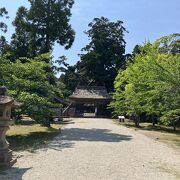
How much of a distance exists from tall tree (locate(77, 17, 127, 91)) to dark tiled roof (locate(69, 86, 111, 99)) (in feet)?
21.0

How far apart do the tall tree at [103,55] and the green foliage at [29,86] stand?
1549 inches

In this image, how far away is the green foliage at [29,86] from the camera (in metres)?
20.5

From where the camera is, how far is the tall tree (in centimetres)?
6412

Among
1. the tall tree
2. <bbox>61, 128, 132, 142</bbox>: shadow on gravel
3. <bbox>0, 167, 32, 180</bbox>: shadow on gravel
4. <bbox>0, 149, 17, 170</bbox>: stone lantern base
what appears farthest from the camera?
the tall tree

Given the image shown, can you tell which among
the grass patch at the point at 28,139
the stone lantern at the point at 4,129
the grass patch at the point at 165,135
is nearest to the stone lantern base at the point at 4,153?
the stone lantern at the point at 4,129

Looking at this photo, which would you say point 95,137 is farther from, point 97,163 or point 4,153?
point 4,153

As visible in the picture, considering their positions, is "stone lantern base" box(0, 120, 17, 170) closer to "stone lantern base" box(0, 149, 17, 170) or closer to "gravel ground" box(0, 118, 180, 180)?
"stone lantern base" box(0, 149, 17, 170)

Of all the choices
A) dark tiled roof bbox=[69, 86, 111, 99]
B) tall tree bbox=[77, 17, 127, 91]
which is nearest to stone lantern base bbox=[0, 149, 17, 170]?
dark tiled roof bbox=[69, 86, 111, 99]

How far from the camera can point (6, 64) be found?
22.5 metres

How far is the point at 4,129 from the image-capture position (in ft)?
36.9

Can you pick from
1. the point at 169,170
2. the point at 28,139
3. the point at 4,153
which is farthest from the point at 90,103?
the point at 4,153

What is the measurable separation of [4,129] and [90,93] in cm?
4605

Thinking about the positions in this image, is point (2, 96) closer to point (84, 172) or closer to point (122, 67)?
point (84, 172)

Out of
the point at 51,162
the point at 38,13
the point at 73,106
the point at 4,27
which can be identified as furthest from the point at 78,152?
the point at 73,106
